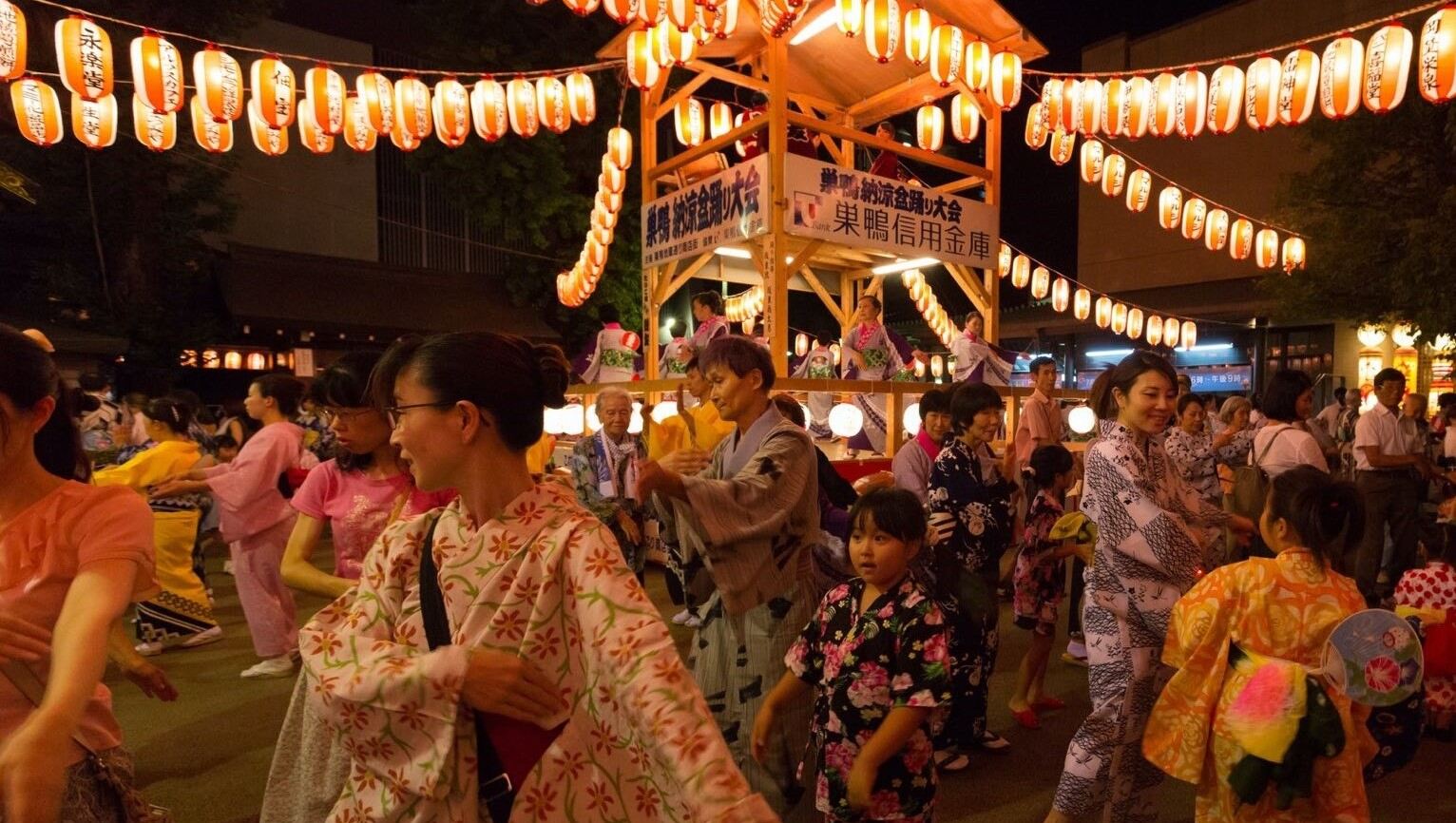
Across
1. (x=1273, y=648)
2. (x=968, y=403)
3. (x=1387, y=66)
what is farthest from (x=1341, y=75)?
(x=1273, y=648)

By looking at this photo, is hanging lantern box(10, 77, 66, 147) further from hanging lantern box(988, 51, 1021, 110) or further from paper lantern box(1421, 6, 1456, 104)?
hanging lantern box(988, 51, 1021, 110)

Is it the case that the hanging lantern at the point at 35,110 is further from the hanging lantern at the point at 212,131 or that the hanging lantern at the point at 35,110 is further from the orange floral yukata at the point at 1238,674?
the orange floral yukata at the point at 1238,674

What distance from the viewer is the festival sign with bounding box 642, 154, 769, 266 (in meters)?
7.29

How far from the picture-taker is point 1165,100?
8859 millimetres

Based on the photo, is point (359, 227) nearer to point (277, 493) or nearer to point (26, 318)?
point (26, 318)

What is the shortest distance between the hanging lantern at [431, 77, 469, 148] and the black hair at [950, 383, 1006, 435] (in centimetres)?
778

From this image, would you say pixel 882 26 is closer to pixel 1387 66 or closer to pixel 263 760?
pixel 1387 66

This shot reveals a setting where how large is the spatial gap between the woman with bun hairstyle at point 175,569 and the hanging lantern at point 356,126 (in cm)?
Result: 474

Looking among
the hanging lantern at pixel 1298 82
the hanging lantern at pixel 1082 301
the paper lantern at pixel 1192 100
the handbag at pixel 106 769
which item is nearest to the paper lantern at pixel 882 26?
the paper lantern at pixel 1192 100

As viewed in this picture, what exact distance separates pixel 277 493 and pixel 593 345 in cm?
584

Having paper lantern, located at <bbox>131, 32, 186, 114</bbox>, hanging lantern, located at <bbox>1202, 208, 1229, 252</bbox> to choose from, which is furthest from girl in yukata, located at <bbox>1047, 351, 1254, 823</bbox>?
hanging lantern, located at <bbox>1202, 208, 1229, 252</bbox>

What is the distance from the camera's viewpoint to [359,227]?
62.0 ft

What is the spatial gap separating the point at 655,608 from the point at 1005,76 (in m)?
8.74

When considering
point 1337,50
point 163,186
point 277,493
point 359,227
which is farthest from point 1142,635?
point 359,227
